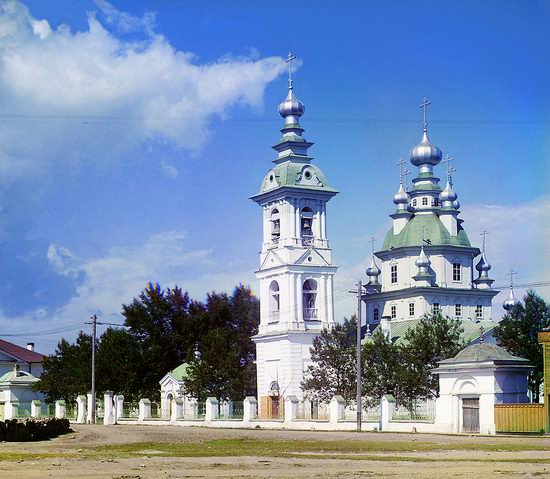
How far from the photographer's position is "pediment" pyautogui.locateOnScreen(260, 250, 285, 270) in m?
73.4

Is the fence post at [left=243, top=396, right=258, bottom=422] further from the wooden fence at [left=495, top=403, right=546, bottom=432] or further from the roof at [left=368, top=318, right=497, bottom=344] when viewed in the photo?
the wooden fence at [left=495, top=403, right=546, bottom=432]

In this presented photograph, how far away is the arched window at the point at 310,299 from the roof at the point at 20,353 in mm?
41919

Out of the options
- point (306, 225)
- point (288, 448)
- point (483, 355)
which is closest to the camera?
point (288, 448)

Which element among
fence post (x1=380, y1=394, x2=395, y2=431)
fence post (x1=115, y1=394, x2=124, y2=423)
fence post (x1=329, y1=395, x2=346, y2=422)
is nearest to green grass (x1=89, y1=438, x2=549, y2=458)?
fence post (x1=380, y1=394, x2=395, y2=431)

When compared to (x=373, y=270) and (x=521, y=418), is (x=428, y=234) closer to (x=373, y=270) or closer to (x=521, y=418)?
(x=373, y=270)

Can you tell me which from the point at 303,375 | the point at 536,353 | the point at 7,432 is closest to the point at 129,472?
the point at 7,432

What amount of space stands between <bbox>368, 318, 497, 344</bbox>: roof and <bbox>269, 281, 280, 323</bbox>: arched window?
6.54 metres

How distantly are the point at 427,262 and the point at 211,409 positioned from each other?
66.7ft

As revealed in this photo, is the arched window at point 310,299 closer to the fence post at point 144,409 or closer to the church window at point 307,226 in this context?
the church window at point 307,226

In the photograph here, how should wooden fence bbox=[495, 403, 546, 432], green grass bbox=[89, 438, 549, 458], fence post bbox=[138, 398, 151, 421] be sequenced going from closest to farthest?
green grass bbox=[89, 438, 549, 458] < wooden fence bbox=[495, 403, 546, 432] < fence post bbox=[138, 398, 151, 421]

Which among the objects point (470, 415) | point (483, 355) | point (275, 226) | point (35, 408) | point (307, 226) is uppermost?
point (275, 226)

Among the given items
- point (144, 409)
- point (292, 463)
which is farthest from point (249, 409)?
point (292, 463)

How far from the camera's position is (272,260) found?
7431 centimetres

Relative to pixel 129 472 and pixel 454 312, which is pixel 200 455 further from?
pixel 454 312
